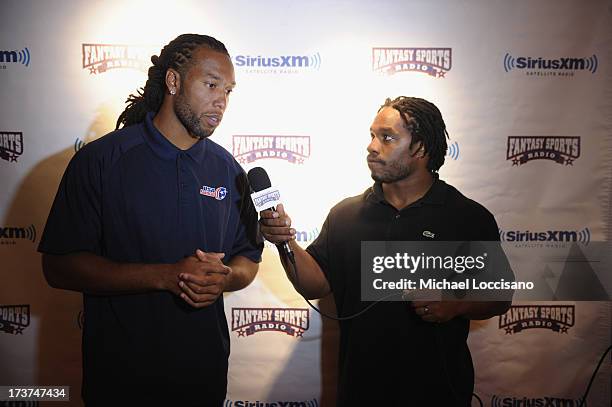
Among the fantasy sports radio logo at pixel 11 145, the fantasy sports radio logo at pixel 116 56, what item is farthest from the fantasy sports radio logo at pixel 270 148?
the fantasy sports radio logo at pixel 11 145

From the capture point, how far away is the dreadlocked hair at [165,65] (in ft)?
5.51

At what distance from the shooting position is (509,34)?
2.31 meters

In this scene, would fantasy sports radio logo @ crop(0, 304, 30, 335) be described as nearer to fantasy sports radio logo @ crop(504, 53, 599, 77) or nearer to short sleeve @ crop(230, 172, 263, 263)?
short sleeve @ crop(230, 172, 263, 263)

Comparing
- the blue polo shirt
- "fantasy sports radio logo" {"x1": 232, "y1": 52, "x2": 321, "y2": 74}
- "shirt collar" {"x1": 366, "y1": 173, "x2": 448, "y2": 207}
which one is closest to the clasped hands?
the blue polo shirt

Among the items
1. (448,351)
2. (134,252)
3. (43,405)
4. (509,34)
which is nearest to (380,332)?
(448,351)

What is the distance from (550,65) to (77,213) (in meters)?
2.02

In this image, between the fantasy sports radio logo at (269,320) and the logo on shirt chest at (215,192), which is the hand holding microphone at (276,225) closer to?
the logo on shirt chest at (215,192)

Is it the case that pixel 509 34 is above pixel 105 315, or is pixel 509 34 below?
above

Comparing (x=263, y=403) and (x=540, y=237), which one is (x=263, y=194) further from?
(x=540, y=237)

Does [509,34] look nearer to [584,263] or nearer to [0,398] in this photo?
[584,263]

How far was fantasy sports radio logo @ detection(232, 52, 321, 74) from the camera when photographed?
2289mm

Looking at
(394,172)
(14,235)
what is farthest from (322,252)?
(14,235)

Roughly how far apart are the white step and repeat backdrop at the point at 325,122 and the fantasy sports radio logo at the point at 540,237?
0.01 meters

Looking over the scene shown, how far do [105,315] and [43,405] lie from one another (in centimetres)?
116
